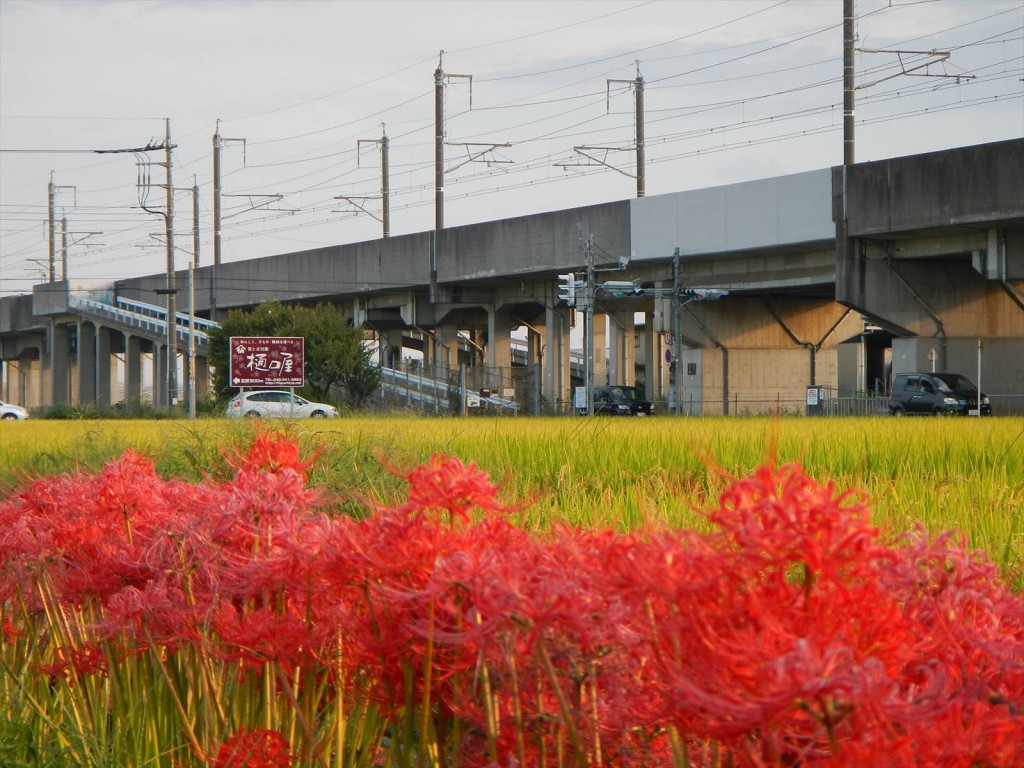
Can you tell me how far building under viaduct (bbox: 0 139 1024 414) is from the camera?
33438 mm

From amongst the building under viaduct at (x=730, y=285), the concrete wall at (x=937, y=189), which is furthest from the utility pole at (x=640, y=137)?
the concrete wall at (x=937, y=189)

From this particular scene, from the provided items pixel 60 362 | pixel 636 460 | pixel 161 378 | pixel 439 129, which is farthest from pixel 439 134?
pixel 636 460

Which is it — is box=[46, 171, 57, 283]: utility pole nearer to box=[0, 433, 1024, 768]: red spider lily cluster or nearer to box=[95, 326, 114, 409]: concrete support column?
box=[95, 326, 114, 409]: concrete support column

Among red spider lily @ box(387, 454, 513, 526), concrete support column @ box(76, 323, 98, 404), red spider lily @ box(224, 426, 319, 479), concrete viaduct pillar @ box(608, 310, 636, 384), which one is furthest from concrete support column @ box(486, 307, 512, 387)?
red spider lily @ box(387, 454, 513, 526)

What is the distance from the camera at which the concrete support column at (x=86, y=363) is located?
67.6 meters

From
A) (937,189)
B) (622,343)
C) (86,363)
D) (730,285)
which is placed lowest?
(86,363)

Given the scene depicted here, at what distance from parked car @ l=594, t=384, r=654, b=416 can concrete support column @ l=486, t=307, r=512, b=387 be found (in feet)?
18.3

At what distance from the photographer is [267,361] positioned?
2992cm

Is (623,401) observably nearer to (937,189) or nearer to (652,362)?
(652,362)

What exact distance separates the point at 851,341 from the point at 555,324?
10.8 metres

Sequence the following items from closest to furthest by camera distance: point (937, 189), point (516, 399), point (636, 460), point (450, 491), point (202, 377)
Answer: point (450, 491), point (636, 460), point (937, 189), point (516, 399), point (202, 377)

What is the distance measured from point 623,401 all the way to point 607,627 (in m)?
43.5

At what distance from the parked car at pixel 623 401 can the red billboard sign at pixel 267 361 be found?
1598cm

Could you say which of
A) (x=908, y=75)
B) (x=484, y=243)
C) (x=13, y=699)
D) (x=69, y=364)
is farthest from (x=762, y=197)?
(x=69, y=364)
